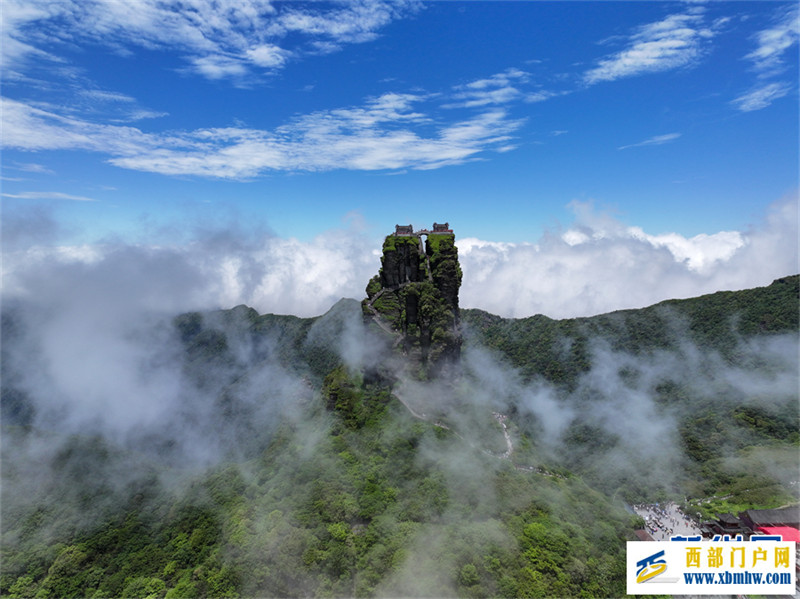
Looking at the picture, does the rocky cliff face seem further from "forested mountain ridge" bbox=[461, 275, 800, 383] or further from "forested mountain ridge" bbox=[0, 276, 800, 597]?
"forested mountain ridge" bbox=[461, 275, 800, 383]

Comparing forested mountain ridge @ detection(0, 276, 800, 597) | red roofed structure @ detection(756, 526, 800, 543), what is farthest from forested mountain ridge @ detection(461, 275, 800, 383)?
red roofed structure @ detection(756, 526, 800, 543)

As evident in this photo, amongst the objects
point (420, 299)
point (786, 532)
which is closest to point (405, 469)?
point (420, 299)

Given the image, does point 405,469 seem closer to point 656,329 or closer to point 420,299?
point 420,299

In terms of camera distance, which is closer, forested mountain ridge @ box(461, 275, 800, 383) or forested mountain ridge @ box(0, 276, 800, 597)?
forested mountain ridge @ box(0, 276, 800, 597)

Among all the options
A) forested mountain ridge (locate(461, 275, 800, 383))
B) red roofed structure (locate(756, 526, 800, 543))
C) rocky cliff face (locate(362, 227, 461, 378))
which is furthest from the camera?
forested mountain ridge (locate(461, 275, 800, 383))

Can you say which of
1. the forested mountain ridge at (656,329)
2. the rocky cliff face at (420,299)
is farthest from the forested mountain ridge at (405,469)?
the rocky cliff face at (420,299)

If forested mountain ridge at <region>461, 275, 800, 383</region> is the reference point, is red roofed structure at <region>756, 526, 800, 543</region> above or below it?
below

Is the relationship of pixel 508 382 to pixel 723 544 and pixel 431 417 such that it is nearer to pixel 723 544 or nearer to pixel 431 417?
pixel 431 417
